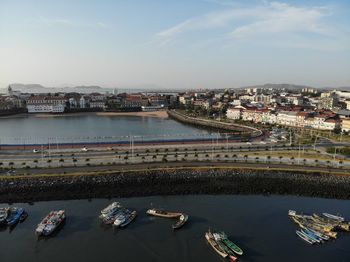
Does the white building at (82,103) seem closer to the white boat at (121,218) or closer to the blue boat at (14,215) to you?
the blue boat at (14,215)

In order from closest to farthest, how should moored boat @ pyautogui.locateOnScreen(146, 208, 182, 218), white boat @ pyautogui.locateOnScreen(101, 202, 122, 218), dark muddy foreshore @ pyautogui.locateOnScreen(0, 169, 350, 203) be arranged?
white boat @ pyautogui.locateOnScreen(101, 202, 122, 218) < moored boat @ pyautogui.locateOnScreen(146, 208, 182, 218) < dark muddy foreshore @ pyautogui.locateOnScreen(0, 169, 350, 203)

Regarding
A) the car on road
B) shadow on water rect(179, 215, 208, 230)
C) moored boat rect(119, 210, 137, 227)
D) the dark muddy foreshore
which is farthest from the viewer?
the car on road

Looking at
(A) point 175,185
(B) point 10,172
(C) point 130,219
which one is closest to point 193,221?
(C) point 130,219

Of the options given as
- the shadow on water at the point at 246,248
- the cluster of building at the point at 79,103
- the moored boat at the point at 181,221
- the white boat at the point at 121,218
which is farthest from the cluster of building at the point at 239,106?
the white boat at the point at 121,218

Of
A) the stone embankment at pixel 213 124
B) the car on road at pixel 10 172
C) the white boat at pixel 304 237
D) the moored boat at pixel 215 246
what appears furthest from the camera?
the stone embankment at pixel 213 124

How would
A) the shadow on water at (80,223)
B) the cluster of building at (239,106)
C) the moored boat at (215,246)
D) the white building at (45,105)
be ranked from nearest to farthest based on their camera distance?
the moored boat at (215,246)
the shadow on water at (80,223)
the cluster of building at (239,106)
the white building at (45,105)

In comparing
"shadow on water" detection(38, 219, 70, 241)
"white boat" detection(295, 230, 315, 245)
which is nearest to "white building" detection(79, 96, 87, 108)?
"shadow on water" detection(38, 219, 70, 241)

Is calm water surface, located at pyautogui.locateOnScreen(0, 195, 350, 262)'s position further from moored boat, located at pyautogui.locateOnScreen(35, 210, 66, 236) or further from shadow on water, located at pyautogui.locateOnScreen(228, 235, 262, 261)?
moored boat, located at pyautogui.locateOnScreen(35, 210, 66, 236)
